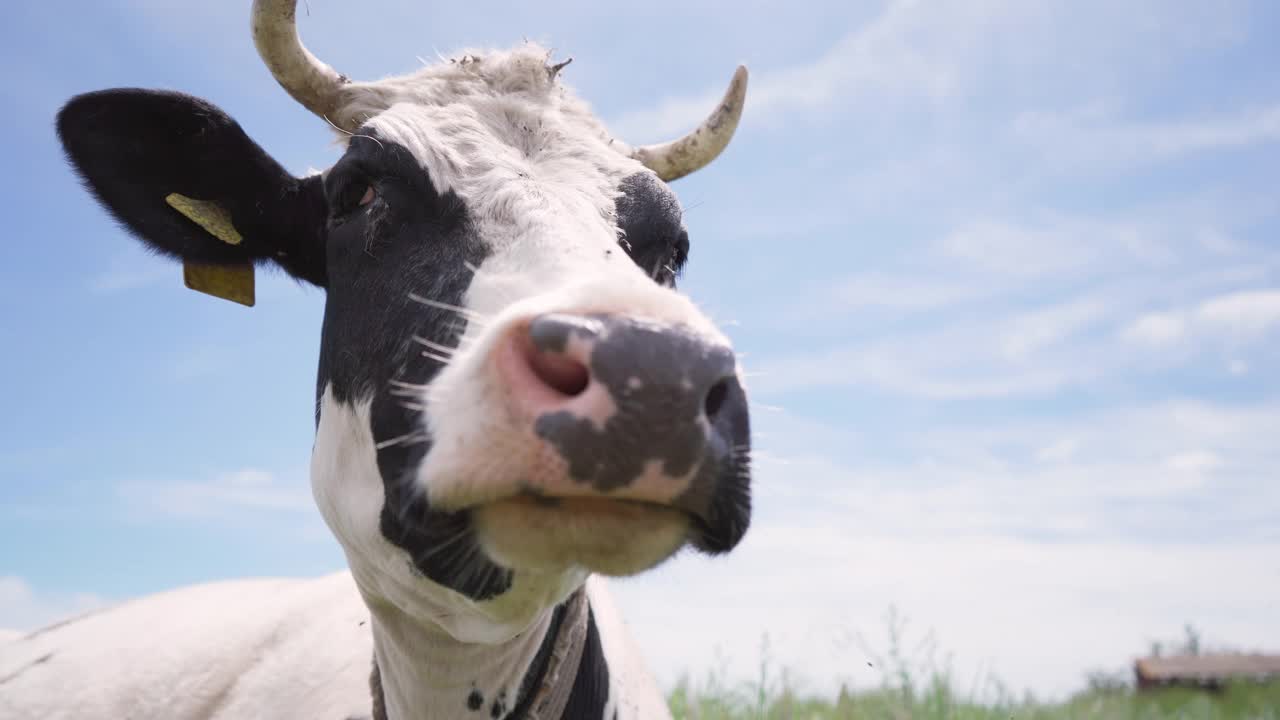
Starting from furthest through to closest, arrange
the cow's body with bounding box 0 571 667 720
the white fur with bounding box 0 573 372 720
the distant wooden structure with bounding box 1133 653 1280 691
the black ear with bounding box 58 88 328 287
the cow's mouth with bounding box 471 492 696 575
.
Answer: the distant wooden structure with bounding box 1133 653 1280 691
the white fur with bounding box 0 573 372 720
the cow's body with bounding box 0 571 667 720
the black ear with bounding box 58 88 328 287
the cow's mouth with bounding box 471 492 696 575

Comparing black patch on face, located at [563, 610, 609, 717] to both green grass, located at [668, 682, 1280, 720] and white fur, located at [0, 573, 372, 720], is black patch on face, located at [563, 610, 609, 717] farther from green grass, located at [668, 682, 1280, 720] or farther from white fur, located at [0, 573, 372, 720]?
green grass, located at [668, 682, 1280, 720]

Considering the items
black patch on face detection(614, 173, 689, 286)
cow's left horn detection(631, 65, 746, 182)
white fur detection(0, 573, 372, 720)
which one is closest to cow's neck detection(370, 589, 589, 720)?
white fur detection(0, 573, 372, 720)

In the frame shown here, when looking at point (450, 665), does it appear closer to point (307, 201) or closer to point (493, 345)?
point (493, 345)

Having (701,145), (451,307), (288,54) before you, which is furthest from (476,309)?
(701,145)

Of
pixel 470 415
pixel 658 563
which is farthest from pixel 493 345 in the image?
pixel 658 563

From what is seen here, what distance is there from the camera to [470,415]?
2.02 metres

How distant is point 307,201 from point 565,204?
1.34 m

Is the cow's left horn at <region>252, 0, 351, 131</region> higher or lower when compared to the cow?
higher

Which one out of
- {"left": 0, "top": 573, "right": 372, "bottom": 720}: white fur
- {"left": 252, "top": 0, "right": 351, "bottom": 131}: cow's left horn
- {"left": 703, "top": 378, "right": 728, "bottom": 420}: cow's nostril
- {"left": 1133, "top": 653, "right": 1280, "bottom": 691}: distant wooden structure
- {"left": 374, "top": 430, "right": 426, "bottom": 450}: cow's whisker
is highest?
{"left": 252, "top": 0, "right": 351, "bottom": 131}: cow's left horn

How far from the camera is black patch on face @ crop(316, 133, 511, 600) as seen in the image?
2.37 metres

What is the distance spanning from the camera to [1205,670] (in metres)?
15.6

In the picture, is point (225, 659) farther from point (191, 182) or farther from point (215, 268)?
point (191, 182)

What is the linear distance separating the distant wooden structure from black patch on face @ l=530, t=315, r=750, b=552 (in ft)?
48.6

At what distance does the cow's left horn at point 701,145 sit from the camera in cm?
433
